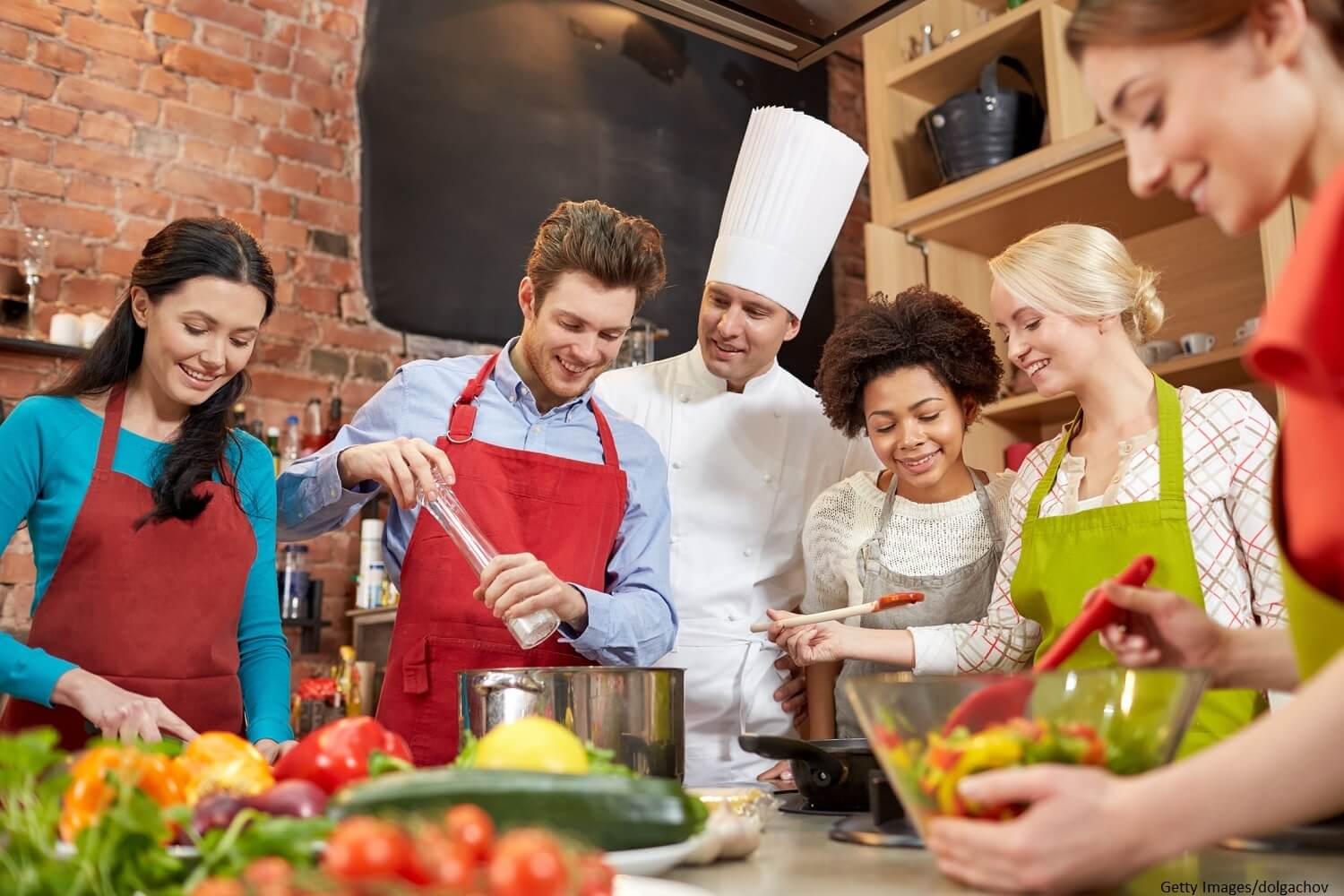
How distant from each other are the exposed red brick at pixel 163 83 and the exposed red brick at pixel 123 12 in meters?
0.13

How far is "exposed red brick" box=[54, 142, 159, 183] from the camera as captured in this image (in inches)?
124

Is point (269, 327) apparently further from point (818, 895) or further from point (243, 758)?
point (818, 895)

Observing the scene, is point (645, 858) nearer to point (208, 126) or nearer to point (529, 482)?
point (529, 482)

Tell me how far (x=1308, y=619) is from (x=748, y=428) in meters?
1.41

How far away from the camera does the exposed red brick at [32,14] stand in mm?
3111

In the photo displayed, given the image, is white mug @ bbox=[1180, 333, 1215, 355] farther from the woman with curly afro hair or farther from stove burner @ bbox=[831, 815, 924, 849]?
stove burner @ bbox=[831, 815, 924, 849]

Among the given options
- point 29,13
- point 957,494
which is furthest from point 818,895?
point 29,13

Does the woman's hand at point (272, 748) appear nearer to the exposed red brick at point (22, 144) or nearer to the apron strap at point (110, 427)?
the apron strap at point (110, 427)

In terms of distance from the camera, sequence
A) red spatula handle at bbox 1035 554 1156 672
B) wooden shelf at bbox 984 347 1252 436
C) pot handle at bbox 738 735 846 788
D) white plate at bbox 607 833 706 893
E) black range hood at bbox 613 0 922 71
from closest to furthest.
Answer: white plate at bbox 607 833 706 893 < red spatula handle at bbox 1035 554 1156 672 < pot handle at bbox 738 735 846 788 < black range hood at bbox 613 0 922 71 < wooden shelf at bbox 984 347 1252 436

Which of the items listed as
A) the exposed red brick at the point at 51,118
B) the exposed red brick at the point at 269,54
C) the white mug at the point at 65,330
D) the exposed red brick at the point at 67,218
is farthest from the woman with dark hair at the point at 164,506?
the exposed red brick at the point at 269,54

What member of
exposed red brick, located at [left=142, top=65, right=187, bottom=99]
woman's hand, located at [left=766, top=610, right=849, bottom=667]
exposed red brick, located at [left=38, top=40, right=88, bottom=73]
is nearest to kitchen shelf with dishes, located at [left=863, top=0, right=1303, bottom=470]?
woman's hand, located at [left=766, top=610, right=849, bottom=667]

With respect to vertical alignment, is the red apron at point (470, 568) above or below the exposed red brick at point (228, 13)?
below

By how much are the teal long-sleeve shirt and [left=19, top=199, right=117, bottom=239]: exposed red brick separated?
1.74 metres

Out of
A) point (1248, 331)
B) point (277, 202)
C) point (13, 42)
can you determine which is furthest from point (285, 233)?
point (1248, 331)
